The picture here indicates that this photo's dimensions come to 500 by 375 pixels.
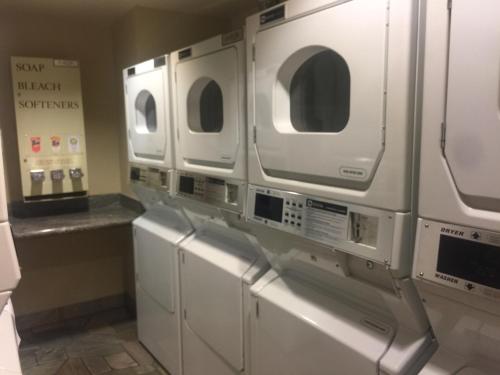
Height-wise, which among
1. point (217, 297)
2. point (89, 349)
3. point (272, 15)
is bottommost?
→ point (89, 349)

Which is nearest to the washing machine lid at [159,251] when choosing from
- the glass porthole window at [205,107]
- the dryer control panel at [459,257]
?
the glass porthole window at [205,107]

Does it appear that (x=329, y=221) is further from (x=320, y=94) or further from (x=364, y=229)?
(x=320, y=94)

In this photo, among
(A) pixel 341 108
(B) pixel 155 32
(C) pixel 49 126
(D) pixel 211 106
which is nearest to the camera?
(A) pixel 341 108

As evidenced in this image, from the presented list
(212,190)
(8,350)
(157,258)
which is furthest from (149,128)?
(8,350)

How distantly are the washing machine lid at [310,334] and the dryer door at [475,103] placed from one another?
1.75 ft

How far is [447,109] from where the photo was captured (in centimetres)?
94

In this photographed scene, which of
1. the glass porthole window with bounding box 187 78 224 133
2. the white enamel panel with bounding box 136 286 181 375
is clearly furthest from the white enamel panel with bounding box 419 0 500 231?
the white enamel panel with bounding box 136 286 181 375

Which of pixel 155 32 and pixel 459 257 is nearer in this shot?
pixel 459 257

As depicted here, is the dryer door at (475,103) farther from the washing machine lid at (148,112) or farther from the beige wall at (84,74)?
the beige wall at (84,74)

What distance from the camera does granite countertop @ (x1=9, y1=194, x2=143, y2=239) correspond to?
2.75 meters

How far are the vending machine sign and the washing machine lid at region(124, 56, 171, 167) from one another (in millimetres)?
618

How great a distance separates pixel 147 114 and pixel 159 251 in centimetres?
85

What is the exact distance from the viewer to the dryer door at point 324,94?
3.57 ft

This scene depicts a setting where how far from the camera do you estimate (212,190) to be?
6.29 feet
